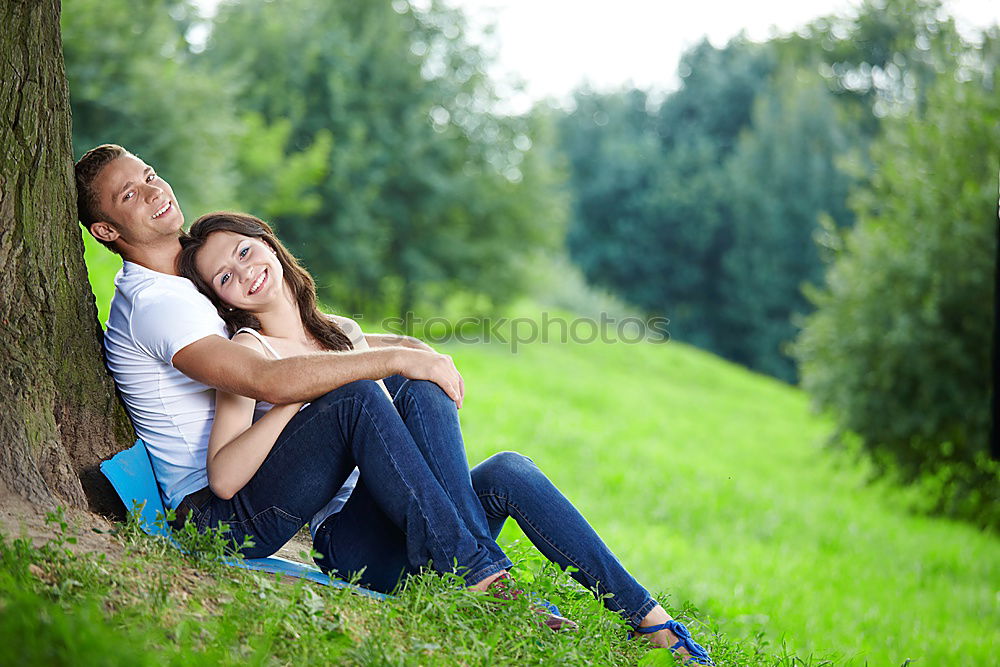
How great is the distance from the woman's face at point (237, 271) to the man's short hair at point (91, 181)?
1.08ft

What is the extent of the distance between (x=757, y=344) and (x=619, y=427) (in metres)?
21.8

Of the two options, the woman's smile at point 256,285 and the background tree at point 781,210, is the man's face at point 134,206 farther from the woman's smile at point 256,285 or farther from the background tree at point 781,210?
the background tree at point 781,210

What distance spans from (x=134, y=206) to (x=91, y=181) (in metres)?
0.21

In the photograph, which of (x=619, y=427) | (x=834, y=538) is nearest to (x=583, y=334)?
(x=619, y=427)

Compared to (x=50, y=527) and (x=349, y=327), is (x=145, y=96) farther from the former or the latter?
(x=50, y=527)

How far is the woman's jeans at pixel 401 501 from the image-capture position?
9.77 feet

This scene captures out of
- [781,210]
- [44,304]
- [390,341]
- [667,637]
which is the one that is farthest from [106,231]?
[781,210]

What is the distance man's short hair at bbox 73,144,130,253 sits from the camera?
10.7 feet

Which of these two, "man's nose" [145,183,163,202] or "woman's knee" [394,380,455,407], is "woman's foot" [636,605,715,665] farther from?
"man's nose" [145,183,163,202]

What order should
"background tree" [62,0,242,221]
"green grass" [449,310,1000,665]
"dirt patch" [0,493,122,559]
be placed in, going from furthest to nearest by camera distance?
"background tree" [62,0,242,221] < "green grass" [449,310,1000,665] < "dirt patch" [0,493,122,559]

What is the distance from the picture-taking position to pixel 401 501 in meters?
2.97

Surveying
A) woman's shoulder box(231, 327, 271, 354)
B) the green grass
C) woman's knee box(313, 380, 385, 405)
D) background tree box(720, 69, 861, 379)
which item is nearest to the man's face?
woman's shoulder box(231, 327, 271, 354)

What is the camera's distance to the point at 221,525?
9.66 feet

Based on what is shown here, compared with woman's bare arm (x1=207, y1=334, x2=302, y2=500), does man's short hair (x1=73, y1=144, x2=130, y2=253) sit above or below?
above
